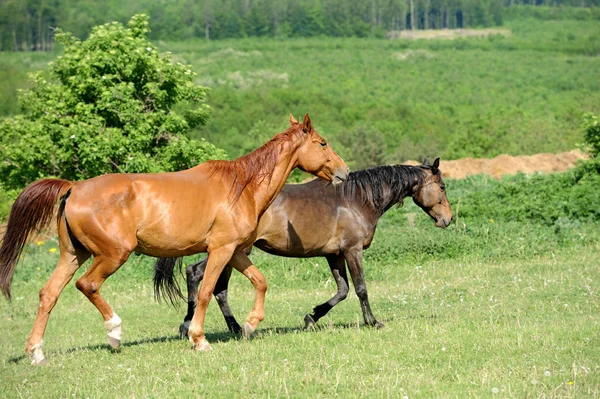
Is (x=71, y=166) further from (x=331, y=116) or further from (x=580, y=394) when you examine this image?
(x=331, y=116)

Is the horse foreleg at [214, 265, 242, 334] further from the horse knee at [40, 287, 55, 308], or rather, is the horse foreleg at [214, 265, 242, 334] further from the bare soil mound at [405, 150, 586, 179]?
the bare soil mound at [405, 150, 586, 179]

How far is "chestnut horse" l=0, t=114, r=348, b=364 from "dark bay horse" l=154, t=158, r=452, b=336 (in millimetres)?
1118

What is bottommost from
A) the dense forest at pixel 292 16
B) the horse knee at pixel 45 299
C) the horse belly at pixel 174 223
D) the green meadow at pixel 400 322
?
the dense forest at pixel 292 16

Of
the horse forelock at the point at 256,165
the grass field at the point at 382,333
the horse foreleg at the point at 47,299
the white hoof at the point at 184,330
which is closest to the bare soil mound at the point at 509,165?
the grass field at the point at 382,333

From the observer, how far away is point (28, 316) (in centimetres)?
1473

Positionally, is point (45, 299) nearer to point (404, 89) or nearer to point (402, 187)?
point (402, 187)

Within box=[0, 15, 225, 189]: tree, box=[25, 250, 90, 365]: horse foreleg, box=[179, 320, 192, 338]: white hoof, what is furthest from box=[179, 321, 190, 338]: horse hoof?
box=[0, 15, 225, 189]: tree

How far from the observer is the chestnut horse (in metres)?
8.98

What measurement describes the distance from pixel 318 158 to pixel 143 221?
7.43 ft

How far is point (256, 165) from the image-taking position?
388 inches

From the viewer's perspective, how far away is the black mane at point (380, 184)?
1131cm

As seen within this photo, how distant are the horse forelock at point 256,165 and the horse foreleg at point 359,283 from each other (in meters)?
1.79

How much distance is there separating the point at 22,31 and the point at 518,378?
153886 mm

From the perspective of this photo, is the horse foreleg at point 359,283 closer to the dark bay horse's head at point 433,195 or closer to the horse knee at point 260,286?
the horse knee at point 260,286
